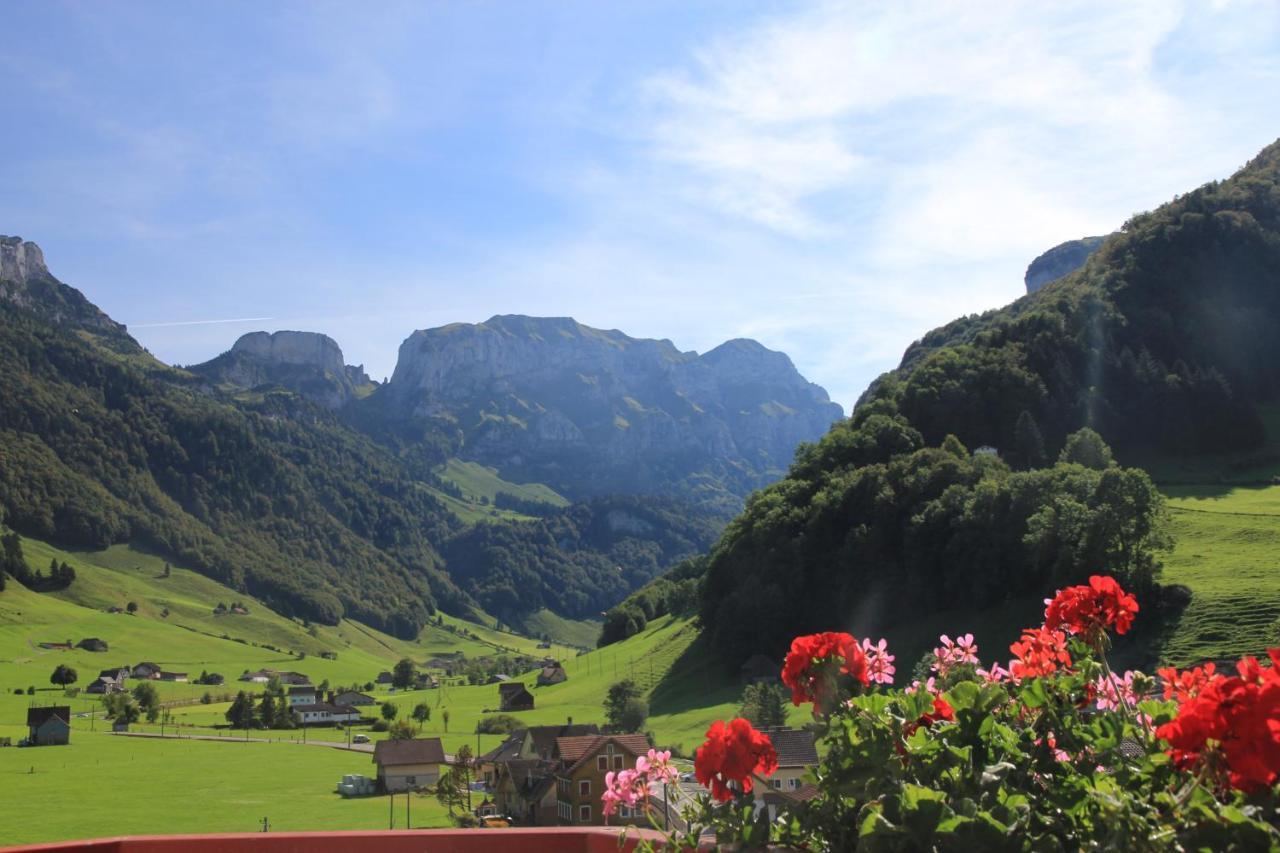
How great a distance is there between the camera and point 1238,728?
2.59 m

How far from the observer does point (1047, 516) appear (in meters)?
62.3

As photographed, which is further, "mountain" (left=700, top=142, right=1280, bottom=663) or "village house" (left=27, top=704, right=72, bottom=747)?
"village house" (left=27, top=704, right=72, bottom=747)

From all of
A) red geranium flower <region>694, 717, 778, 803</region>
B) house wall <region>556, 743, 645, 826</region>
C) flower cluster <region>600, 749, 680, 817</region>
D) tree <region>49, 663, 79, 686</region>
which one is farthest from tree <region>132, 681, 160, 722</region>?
red geranium flower <region>694, 717, 778, 803</region>

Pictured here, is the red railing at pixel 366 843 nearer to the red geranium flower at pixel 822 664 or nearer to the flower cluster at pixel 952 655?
the red geranium flower at pixel 822 664

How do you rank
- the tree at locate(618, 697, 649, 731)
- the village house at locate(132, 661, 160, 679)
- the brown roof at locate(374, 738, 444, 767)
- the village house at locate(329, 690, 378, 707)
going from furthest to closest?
the village house at locate(132, 661, 160, 679), the village house at locate(329, 690, 378, 707), the tree at locate(618, 697, 649, 731), the brown roof at locate(374, 738, 444, 767)

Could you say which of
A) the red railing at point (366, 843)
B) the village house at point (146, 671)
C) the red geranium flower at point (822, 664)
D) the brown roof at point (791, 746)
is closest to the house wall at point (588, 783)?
the brown roof at point (791, 746)

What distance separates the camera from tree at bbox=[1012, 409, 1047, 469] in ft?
287

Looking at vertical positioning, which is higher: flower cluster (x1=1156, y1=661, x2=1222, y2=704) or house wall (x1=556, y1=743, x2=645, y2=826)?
flower cluster (x1=1156, y1=661, x2=1222, y2=704)

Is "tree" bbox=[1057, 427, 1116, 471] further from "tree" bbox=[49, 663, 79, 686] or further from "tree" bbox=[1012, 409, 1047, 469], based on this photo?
"tree" bbox=[49, 663, 79, 686]

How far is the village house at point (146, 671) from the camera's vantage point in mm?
128750

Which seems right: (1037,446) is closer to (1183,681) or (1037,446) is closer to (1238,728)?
(1183,681)

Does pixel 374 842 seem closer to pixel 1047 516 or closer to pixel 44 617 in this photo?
pixel 1047 516

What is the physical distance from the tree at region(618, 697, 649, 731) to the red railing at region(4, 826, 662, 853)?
64.8 meters

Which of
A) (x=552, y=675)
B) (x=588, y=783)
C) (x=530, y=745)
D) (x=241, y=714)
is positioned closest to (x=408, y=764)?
(x=530, y=745)
